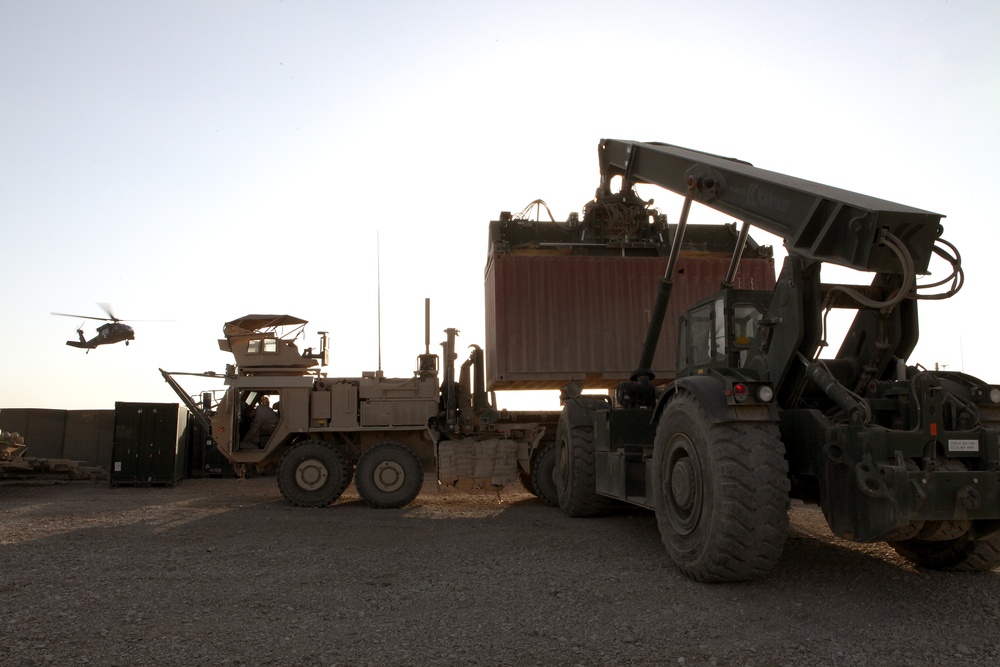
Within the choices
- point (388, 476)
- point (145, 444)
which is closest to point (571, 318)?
point (388, 476)

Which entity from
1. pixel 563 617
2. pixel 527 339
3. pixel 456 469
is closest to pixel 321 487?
pixel 456 469

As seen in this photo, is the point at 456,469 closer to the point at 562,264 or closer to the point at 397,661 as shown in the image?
the point at 562,264

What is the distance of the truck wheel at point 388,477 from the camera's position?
1295 centimetres

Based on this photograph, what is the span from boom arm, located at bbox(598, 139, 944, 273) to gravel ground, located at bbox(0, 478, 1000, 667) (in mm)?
2647

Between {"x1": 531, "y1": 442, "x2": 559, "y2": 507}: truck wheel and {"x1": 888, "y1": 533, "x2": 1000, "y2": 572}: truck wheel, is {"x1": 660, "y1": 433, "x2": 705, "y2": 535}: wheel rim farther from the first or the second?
{"x1": 531, "y1": 442, "x2": 559, "y2": 507}: truck wheel

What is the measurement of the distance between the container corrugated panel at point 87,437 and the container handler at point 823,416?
1834 cm

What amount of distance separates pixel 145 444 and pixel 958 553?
16.3 metres

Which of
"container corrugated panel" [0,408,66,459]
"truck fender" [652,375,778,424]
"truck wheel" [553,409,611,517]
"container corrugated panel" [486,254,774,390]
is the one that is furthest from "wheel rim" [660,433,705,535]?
"container corrugated panel" [0,408,66,459]

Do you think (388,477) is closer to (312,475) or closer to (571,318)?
(312,475)

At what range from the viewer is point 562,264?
1289 centimetres

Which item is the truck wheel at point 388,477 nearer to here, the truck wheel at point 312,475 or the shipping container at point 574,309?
A: the truck wheel at point 312,475

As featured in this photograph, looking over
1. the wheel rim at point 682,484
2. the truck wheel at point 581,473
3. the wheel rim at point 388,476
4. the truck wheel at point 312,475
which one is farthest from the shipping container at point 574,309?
the wheel rim at point 682,484

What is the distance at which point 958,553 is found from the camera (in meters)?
6.36

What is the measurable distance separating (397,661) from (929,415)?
406cm
